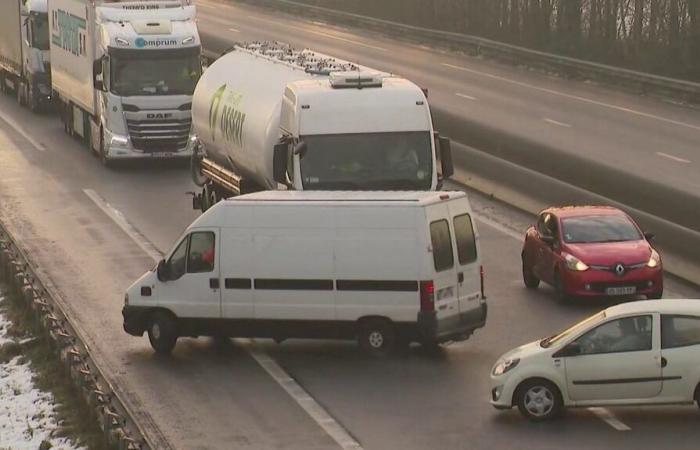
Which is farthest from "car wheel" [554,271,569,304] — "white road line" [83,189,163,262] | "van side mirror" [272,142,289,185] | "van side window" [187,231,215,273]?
"white road line" [83,189,163,262]

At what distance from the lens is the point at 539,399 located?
63.1 feet

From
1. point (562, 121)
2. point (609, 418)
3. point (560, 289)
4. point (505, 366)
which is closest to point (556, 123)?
point (562, 121)

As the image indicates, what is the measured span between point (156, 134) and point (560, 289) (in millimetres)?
16697

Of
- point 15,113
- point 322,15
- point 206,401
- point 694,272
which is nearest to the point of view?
point 206,401

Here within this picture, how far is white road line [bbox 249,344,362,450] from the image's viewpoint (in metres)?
18.8

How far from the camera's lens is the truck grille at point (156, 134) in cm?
4038

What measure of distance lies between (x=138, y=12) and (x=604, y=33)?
85.0 ft

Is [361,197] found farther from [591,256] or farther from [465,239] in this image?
[591,256]

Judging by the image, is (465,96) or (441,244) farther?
(465,96)

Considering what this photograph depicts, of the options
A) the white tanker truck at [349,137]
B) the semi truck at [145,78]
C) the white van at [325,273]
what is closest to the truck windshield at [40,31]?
the semi truck at [145,78]

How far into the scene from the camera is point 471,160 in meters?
37.6

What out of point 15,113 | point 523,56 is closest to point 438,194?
point 15,113

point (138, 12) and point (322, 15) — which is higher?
point (138, 12)

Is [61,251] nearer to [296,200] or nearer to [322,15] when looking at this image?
[296,200]
